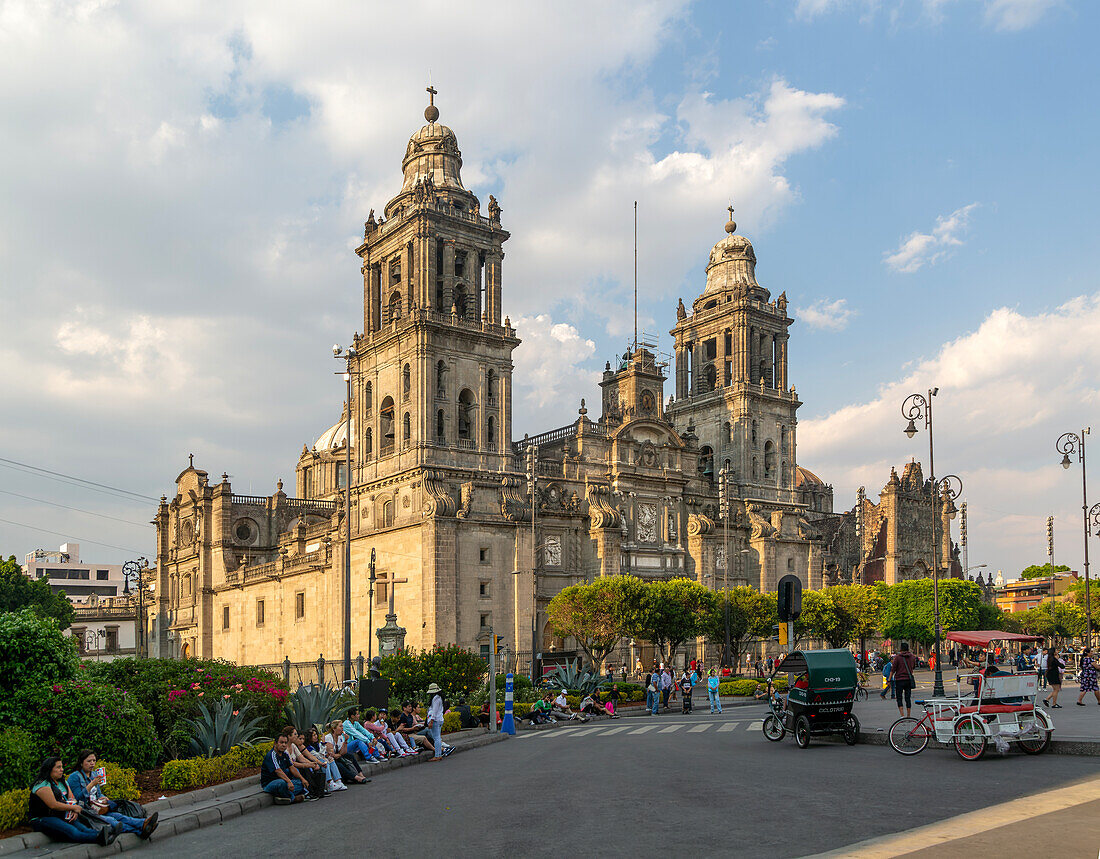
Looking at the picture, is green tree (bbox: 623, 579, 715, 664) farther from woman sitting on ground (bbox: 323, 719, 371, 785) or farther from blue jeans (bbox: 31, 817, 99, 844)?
blue jeans (bbox: 31, 817, 99, 844)

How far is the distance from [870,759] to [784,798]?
5.10m

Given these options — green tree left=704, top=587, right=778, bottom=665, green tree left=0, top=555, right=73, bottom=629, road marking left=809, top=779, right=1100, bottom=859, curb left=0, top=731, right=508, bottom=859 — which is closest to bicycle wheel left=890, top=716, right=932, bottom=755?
road marking left=809, top=779, right=1100, bottom=859

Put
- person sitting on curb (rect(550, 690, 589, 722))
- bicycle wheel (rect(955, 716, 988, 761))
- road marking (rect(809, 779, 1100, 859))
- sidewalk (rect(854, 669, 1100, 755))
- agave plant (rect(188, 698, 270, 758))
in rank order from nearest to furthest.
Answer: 1. road marking (rect(809, 779, 1100, 859))
2. bicycle wheel (rect(955, 716, 988, 761))
3. agave plant (rect(188, 698, 270, 758))
4. sidewalk (rect(854, 669, 1100, 755))
5. person sitting on curb (rect(550, 690, 589, 722))

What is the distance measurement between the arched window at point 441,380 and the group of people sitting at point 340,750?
117ft

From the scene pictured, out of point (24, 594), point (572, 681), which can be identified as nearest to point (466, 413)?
point (572, 681)

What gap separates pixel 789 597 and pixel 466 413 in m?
43.5

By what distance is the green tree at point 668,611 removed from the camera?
5500cm

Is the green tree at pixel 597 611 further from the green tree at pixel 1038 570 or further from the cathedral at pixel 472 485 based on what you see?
the green tree at pixel 1038 570

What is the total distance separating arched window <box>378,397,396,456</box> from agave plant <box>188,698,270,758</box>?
42142 mm

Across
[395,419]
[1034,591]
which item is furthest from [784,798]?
[1034,591]

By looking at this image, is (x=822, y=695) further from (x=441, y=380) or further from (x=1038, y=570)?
(x=1038, y=570)

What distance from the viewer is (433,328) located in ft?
198

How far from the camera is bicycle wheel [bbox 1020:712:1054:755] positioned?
1856 cm

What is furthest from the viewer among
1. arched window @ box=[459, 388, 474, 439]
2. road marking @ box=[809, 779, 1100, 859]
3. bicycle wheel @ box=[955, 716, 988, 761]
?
arched window @ box=[459, 388, 474, 439]
